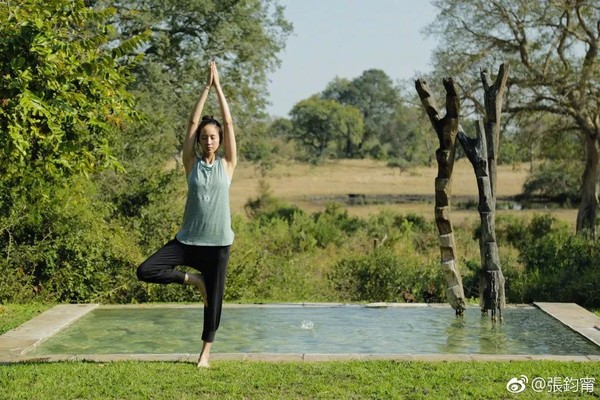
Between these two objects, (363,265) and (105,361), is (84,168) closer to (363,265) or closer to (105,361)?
(105,361)

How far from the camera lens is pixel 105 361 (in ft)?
26.3

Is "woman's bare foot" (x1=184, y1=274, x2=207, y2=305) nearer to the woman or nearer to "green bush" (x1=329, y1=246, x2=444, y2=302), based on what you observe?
the woman

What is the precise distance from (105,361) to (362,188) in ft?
159

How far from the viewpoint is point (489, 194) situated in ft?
35.4

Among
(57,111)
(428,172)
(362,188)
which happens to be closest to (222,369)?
(57,111)

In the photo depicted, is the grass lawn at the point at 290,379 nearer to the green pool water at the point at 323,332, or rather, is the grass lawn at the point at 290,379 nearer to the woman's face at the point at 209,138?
the green pool water at the point at 323,332

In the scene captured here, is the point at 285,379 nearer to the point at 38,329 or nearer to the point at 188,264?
the point at 188,264

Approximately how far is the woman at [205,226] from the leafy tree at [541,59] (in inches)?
840

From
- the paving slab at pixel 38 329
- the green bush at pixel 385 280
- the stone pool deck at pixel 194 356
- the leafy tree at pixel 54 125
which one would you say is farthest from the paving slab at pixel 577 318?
the paving slab at pixel 38 329

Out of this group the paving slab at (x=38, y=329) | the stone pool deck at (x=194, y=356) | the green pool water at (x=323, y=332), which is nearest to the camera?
the stone pool deck at (x=194, y=356)

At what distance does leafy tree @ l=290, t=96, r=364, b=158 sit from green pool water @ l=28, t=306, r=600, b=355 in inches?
2907

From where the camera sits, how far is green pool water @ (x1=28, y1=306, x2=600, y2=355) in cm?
916

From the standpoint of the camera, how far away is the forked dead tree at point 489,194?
1074 centimetres

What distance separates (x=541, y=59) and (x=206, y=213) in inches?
918
